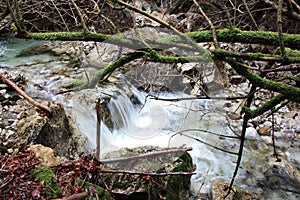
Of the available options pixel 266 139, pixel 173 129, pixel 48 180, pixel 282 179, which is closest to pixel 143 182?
pixel 48 180

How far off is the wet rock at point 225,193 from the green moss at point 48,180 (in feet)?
9.13

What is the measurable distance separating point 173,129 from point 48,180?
3.08 metres

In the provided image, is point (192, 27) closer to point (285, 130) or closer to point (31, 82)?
point (285, 130)

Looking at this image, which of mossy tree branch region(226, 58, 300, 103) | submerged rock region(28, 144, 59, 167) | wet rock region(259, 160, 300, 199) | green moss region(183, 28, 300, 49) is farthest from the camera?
wet rock region(259, 160, 300, 199)

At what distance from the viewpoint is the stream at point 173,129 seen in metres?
4.46

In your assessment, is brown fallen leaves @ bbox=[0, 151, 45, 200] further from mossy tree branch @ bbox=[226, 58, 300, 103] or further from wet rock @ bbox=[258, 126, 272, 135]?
wet rock @ bbox=[258, 126, 272, 135]

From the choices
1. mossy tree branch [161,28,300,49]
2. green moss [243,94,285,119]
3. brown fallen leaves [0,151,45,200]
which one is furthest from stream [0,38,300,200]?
brown fallen leaves [0,151,45,200]

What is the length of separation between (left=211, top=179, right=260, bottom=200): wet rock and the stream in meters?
0.17

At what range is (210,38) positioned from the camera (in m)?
2.11

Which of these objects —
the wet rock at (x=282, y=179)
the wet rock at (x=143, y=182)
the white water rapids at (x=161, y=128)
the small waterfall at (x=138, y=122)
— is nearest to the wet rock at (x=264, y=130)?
the white water rapids at (x=161, y=128)

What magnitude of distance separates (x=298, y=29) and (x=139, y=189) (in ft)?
19.8

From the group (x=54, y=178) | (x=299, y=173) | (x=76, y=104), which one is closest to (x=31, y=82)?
(x=76, y=104)

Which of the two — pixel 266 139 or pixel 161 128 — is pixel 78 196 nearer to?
pixel 161 128

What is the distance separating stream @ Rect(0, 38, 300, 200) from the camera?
446 centimetres
